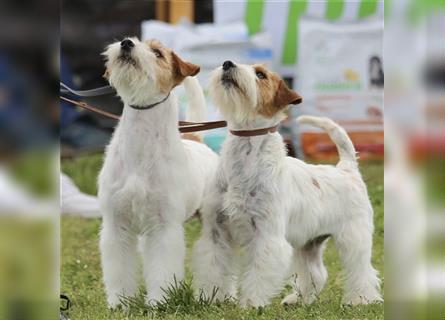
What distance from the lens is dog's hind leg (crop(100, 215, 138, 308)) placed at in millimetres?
4871

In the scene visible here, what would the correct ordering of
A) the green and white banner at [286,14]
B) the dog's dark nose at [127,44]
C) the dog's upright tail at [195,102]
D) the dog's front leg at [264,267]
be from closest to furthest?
the dog's dark nose at [127,44], the dog's front leg at [264,267], the dog's upright tail at [195,102], the green and white banner at [286,14]

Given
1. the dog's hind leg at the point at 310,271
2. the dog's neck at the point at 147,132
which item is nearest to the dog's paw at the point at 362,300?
the dog's hind leg at the point at 310,271

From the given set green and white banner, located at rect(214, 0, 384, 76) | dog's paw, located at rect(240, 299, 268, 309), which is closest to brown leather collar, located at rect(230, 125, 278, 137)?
dog's paw, located at rect(240, 299, 268, 309)

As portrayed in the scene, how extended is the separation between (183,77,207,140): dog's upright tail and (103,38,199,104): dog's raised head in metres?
0.57

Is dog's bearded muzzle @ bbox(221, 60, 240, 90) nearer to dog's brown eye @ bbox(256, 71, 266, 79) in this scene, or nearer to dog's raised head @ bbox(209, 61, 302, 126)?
dog's raised head @ bbox(209, 61, 302, 126)

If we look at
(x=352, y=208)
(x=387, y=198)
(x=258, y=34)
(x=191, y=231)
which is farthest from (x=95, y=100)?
(x=387, y=198)

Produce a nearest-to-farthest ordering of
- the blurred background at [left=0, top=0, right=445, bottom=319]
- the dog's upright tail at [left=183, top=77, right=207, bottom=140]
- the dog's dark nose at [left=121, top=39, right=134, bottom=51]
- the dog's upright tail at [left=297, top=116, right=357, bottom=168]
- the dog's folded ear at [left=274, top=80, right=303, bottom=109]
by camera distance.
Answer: the blurred background at [left=0, top=0, right=445, bottom=319] → the dog's dark nose at [left=121, top=39, right=134, bottom=51] → the dog's folded ear at [left=274, top=80, right=303, bottom=109] → the dog's upright tail at [left=183, top=77, right=207, bottom=140] → the dog's upright tail at [left=297, top=116, right=357, bottom=168]

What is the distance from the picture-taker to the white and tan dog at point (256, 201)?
4.79 metres

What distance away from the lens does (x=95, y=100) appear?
41.3ft

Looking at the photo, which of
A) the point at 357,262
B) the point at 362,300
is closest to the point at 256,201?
the point at 357,262

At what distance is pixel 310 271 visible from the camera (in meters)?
5.64

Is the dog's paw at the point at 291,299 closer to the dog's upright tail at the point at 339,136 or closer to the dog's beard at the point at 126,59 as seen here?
the dog's upright tail at the point at 339,136

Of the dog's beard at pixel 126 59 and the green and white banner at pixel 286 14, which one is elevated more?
the green and white banner at pixel 286 14

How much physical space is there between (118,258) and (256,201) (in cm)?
95
